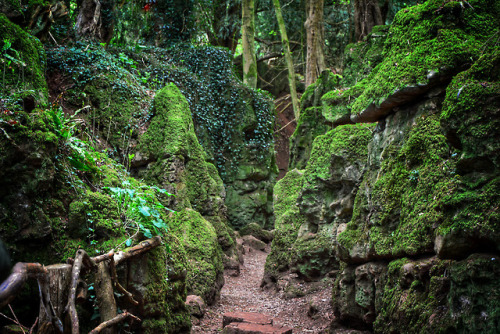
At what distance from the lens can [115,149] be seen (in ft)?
28.7

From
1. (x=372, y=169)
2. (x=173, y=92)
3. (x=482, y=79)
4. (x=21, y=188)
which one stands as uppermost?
(x=173, y=92)

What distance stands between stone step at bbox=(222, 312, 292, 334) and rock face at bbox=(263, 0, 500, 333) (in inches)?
31.9

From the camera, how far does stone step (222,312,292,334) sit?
493cm

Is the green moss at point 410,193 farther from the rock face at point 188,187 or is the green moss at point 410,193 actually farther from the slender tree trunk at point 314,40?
the slender tree trunk at point 314,40

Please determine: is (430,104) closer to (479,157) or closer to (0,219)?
(479,157)

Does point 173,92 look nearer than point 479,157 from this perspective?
No

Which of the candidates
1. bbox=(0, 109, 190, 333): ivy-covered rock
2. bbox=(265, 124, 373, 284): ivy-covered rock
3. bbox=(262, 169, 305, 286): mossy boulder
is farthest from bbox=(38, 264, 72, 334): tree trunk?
bbox=(262, 169, 305, 286): mossy boulder

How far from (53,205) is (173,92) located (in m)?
6.18

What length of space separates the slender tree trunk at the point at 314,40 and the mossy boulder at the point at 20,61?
8496 millimetres

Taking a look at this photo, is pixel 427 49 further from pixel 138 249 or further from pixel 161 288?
pixel 161 288

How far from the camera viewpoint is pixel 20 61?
18.6ft

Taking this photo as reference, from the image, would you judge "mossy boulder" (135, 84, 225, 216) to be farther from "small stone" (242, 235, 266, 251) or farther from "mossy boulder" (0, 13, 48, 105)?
"small stone" (242, 235, 266, 251)

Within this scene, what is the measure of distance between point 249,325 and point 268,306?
78.9 inches

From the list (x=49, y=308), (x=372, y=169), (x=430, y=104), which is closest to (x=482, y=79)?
(x=430, y=104)
